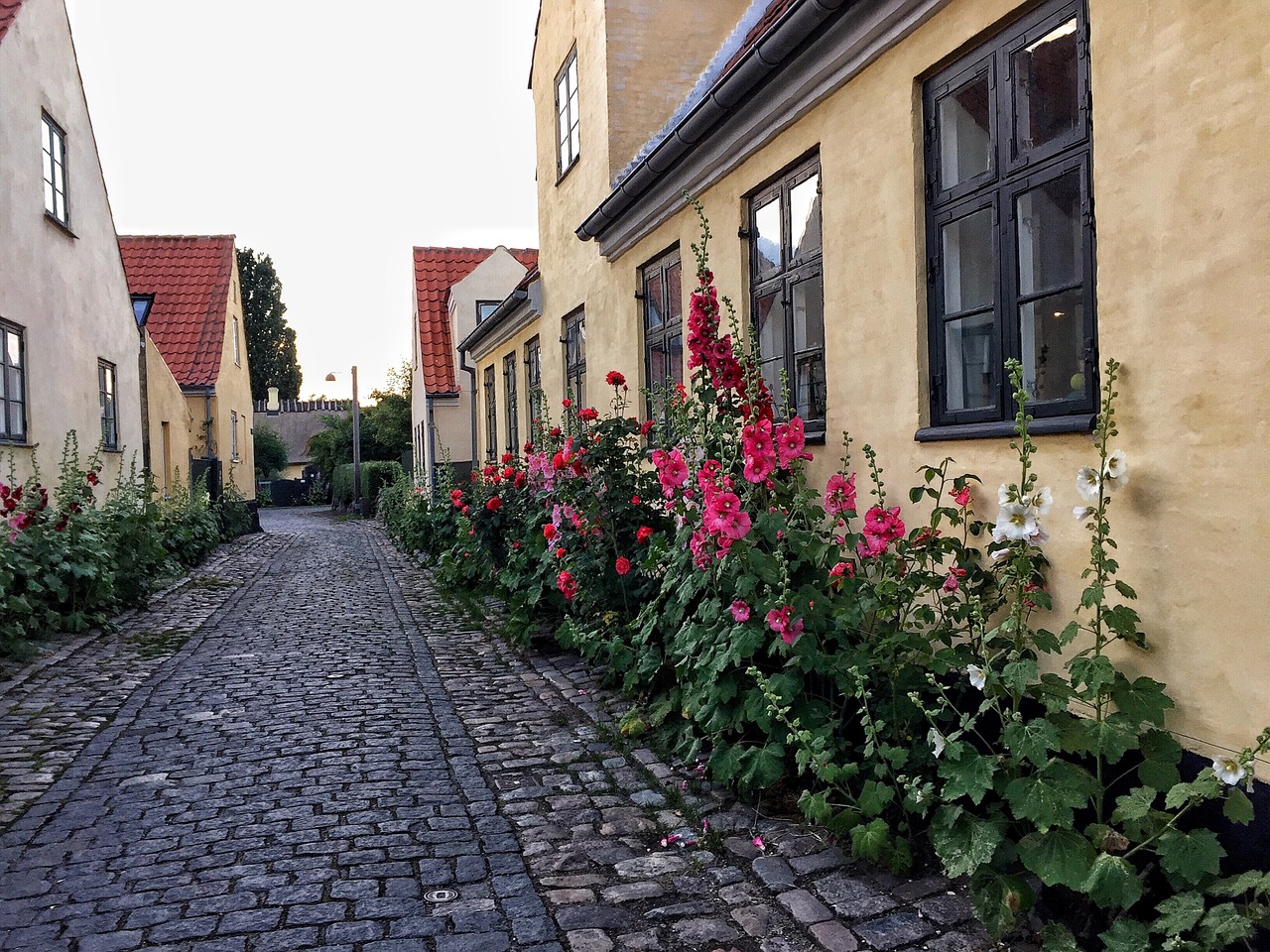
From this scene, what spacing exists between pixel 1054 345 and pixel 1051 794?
1695 mm

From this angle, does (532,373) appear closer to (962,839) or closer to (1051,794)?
(962,839)

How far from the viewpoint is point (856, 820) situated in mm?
3664

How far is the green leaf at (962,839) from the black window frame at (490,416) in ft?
44.7

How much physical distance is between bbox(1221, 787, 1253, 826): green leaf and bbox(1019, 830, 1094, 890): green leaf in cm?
39

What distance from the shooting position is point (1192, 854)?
272cm

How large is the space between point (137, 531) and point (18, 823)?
675 cm

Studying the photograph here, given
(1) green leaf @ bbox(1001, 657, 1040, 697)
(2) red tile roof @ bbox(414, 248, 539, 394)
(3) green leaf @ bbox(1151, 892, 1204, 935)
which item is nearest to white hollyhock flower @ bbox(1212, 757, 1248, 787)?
(3) green leaf @ bbox(1151, 892, 1204, 935)

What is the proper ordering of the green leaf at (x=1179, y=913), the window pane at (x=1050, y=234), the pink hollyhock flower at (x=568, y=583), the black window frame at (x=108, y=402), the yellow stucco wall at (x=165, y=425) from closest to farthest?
1. the green leaf at (x=1179, y=913)
2. the window pane at (x=1050, y=234)
3. the pink hollyhock flower at (x=568, y=583)
4. the black window frame at (x=108, y=402)
5. the yellow stucco wall at (x=165, y=425)

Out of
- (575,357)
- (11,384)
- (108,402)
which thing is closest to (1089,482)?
(575,357)

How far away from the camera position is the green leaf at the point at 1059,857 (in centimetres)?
285

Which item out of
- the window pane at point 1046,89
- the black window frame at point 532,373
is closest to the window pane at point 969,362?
the window pane at point 1046,89

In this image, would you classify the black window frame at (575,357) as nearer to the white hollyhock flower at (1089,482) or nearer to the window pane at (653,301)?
the window pane at (653,301)

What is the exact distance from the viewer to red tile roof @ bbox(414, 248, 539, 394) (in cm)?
2386

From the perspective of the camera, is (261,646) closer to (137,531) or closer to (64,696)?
(64,696)
